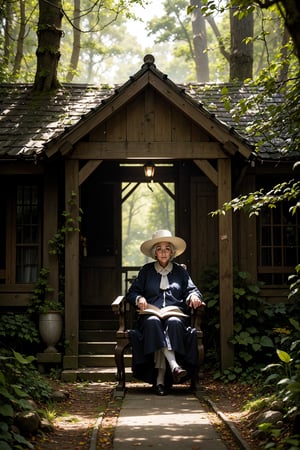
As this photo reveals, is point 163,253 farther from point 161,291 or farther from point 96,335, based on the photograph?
point 96,335

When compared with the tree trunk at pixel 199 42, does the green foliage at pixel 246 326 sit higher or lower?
lower

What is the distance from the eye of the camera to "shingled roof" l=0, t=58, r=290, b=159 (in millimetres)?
10391

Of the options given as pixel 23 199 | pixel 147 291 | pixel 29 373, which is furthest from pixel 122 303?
pixel 23 199

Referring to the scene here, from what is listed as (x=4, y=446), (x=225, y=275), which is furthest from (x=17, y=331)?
(x=4, y=446)

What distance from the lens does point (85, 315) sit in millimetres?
12906

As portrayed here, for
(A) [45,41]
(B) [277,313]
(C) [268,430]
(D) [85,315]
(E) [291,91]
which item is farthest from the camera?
(A) [45,41]

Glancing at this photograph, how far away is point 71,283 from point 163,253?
5.57ft

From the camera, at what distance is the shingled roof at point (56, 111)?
1039 centimetres

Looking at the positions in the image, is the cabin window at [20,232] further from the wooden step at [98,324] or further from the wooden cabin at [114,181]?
the wooden step at [98,324]

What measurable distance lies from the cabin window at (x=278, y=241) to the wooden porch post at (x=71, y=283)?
337 cm

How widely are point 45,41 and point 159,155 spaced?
5.06 meters

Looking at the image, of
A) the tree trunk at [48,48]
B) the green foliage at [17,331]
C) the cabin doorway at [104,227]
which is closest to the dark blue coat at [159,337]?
the green foliage at [17,331]

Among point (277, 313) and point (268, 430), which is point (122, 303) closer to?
point (277, 313)

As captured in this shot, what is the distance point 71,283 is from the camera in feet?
32.9
